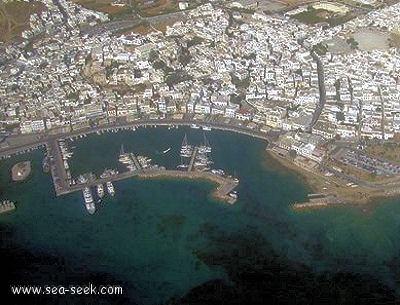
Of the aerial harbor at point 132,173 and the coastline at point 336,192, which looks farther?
the aerial harbor at point 132,173

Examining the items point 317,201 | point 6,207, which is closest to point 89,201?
point 6,207

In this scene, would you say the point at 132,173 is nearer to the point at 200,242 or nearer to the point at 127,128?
the point at 127,128

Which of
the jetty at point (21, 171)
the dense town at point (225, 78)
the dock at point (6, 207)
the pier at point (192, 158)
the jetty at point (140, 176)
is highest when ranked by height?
the dense town at point (225, 78)

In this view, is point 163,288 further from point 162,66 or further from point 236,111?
point 162,66

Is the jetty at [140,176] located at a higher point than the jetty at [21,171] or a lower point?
higher

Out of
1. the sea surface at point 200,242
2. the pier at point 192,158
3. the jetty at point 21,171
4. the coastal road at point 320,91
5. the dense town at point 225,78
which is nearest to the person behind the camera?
the sea surface at point 200,242

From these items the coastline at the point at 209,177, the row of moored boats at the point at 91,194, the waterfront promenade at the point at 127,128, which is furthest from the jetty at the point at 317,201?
the row of moored boats at the point at 91,194

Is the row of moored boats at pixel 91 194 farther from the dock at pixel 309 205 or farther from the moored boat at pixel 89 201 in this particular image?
the dock at pixel 309 205
